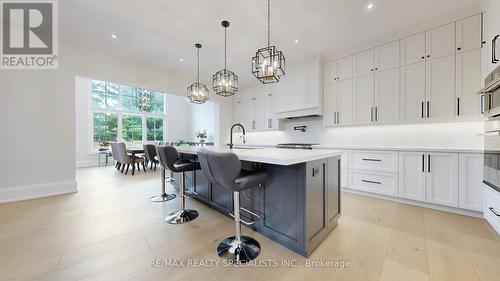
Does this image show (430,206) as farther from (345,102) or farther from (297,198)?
(297,198)

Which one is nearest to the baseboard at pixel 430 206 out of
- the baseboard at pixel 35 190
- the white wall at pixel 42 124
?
the baseboard at pixel 35 190

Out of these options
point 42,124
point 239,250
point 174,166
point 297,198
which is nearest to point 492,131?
point 297,198

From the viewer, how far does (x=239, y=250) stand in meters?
1.62

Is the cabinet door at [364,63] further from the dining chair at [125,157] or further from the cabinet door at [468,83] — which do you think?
the dining chair at [125,157]

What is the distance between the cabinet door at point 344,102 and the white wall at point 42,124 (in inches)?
193

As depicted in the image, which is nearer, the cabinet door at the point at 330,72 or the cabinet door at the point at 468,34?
the cabinet door at the point at 468,34

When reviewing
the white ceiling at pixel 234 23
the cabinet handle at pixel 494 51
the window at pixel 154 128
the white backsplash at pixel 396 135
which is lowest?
the white backsplash at pixel 396 135

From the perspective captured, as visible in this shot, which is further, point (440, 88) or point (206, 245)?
point (440, 88)

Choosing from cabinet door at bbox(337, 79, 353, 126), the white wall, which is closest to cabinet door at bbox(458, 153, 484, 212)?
cabinet door at bbox(337, 79, 353, 126)

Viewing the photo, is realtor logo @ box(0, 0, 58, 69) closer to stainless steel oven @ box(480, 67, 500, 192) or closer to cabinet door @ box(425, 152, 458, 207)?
stainless steel oven @ box(480, 67, 500, 192)

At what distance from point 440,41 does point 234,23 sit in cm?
308

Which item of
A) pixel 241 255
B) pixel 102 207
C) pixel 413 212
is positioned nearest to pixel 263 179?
pixel 241 255

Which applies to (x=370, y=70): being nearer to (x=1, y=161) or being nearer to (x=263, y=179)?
(x=263, y=179)

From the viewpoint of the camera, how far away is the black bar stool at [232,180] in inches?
54.7
